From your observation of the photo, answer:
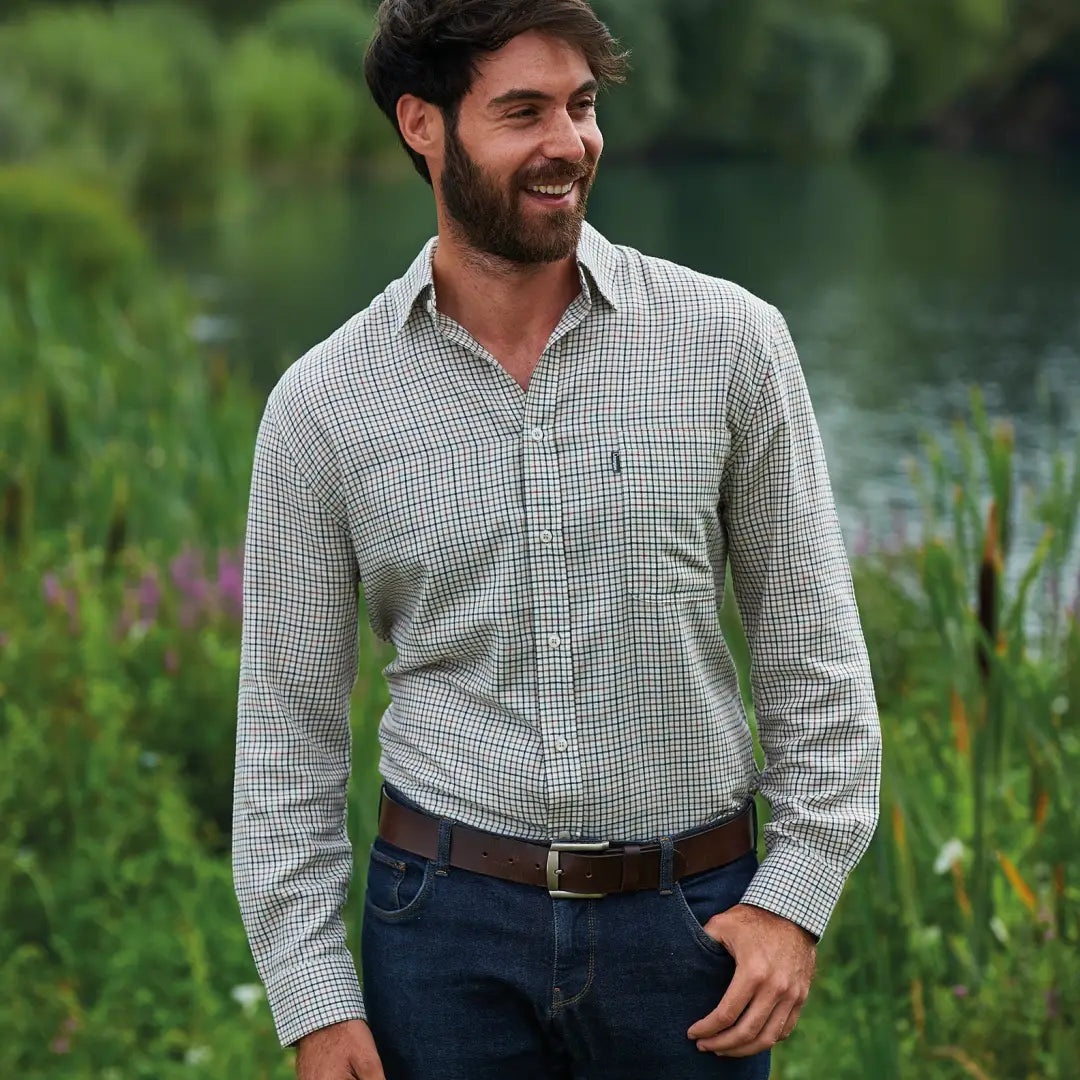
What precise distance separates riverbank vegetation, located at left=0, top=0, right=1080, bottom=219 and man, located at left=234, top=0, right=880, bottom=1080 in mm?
12493

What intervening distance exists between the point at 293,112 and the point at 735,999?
2563 cm

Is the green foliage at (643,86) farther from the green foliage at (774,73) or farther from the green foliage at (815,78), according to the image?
the green foliage at (815,78)

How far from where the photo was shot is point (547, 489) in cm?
151

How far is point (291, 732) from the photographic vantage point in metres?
1.64


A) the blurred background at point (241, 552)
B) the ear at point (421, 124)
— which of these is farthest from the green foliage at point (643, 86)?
the ear at point (421, 124)

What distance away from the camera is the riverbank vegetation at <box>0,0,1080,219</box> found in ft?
58.8
